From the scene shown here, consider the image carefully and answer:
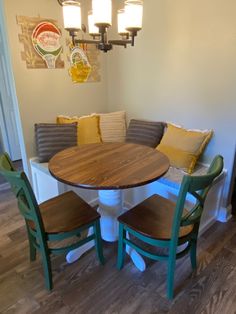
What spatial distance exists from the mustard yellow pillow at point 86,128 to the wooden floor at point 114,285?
1138mm

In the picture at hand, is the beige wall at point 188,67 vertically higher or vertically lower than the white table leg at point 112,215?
higher

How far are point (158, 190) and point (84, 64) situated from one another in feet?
5.46

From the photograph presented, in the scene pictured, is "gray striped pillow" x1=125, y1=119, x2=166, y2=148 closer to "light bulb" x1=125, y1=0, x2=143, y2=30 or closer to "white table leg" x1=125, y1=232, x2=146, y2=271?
"white table leg" x1=125, y1=232, x2=146, y2=271

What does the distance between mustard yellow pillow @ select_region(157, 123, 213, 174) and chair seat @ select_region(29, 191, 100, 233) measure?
3.19 feet

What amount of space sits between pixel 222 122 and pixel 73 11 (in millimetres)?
1513

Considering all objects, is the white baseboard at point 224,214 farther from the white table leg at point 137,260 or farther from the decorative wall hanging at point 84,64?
the decorative wall hanging at point 84,64

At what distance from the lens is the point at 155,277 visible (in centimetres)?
172

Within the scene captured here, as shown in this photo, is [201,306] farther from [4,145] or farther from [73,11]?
[4,145]

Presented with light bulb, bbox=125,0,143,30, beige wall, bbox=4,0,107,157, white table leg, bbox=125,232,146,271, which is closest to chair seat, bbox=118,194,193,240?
white table leg, bbox=125,232,146,271

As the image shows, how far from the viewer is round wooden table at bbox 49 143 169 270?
4.67 ft

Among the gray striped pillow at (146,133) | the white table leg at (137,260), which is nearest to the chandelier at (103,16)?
the gray striped pillow at (146,133)

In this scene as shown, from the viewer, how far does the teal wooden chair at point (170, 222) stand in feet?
4.19

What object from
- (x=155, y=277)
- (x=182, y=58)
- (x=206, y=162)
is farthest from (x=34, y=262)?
(x=182, y=58)

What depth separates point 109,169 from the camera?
62.5 inches
